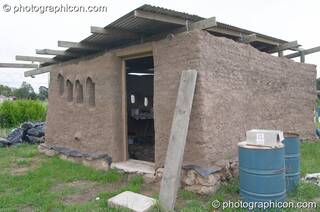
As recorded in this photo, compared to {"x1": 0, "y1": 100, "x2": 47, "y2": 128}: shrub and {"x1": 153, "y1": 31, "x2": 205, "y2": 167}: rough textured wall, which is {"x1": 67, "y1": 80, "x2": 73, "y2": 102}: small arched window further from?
{"x1": 0, "y1": 100, "x2": 47, "y2": 128}: shrub

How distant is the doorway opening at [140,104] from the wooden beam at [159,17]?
406 cm

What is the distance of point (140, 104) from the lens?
1062 cm

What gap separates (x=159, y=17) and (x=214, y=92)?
1.48m

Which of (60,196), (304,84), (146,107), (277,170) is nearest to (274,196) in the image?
(277,170)

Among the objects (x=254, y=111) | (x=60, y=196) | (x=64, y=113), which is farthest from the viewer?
(x=64, y=113)

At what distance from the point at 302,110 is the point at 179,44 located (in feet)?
15.7

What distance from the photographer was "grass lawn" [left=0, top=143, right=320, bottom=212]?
4293 mm

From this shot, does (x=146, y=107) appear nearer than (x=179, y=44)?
No

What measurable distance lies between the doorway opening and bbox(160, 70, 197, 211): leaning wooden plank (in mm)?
4321

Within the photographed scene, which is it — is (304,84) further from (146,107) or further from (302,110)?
(146,107)

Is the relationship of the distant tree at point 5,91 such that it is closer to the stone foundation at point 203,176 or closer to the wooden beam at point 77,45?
the wooden beam at point 77,45

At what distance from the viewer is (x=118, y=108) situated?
6242 millimetres

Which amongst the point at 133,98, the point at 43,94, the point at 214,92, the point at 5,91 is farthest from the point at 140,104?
the point at 5,91

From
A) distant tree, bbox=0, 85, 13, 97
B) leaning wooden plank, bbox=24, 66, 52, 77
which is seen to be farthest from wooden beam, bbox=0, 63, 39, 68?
distant tree, bbox=0, 85, 13, 97
